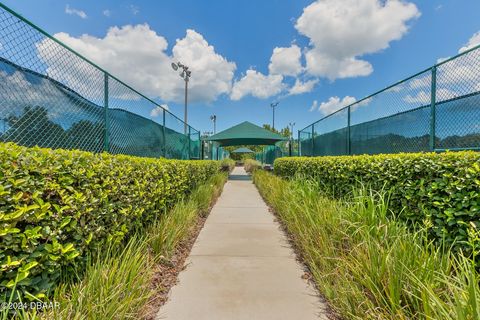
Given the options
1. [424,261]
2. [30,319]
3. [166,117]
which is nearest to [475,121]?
[424,261]

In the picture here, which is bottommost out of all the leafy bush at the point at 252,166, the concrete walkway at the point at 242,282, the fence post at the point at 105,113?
the concrete walkway at the point at 242,282

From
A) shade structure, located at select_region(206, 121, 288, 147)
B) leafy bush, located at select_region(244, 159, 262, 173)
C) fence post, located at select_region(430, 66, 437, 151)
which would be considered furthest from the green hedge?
leafy bush, located at select_region(244, 159, 262, 173)

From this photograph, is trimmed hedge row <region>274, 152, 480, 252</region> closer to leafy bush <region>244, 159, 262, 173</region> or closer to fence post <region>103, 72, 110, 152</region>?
fence post <region>103, 72, 110, 152</region>

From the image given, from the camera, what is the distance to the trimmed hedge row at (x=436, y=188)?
229 centimetres

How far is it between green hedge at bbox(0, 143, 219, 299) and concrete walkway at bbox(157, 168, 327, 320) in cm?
102

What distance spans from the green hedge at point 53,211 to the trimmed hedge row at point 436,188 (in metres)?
3.24

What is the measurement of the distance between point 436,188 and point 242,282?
2392 millimetres

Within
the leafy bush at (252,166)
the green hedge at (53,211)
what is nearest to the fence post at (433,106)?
the green hedge at (53,211)

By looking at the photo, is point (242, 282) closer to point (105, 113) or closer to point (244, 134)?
point (105, 113)

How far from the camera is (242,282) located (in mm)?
2930

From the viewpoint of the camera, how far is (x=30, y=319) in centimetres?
169

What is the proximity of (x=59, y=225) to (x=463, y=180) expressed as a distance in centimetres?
363

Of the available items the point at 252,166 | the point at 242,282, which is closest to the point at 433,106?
the point at 242,282

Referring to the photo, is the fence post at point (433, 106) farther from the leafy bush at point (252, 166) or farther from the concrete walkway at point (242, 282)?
the leafy bush at point (252, 166)
